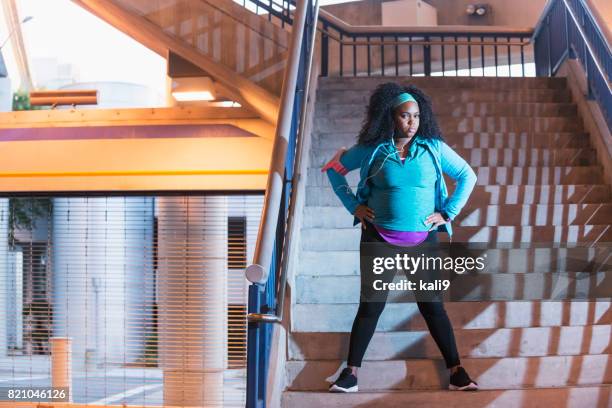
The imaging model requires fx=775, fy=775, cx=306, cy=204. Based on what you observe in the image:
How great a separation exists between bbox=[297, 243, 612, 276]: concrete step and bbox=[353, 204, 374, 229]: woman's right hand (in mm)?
942

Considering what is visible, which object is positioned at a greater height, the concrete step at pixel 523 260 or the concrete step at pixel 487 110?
the concrete step at pixel 487 110

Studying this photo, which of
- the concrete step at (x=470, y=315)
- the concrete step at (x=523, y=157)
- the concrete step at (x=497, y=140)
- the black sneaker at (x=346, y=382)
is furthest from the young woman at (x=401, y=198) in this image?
the concrete step at (x=497, y=140)

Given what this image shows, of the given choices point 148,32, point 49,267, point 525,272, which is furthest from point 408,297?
point 49,267

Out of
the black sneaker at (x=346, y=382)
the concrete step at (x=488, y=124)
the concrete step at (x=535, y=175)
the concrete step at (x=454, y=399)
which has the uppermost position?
the concrete step at (x=488, y=124)

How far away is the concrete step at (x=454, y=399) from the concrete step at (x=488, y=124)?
2907 millimetres

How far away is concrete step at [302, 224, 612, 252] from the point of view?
14.8ft

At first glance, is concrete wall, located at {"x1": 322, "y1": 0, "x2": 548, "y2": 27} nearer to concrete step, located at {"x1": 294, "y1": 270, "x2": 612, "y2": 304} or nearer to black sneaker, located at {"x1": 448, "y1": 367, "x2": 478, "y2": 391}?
concrete step, located at {"x1": 294, "y1": 270, "x2": 612, "y2": 304}

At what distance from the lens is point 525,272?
13.8ft

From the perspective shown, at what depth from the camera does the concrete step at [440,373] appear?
3479mm

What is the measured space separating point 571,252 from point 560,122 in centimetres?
215

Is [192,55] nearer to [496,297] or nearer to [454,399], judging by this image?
[496,297]

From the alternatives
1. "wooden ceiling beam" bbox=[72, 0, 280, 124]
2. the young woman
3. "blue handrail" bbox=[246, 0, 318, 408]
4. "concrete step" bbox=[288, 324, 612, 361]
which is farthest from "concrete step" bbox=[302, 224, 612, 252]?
"wooden ceiling beam" bbox=[72, 0, 280, 124]

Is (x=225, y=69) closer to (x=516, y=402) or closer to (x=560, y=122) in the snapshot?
(x=560, y=122)

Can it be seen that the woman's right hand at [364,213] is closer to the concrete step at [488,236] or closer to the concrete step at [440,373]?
the concrete step at [440,373]
